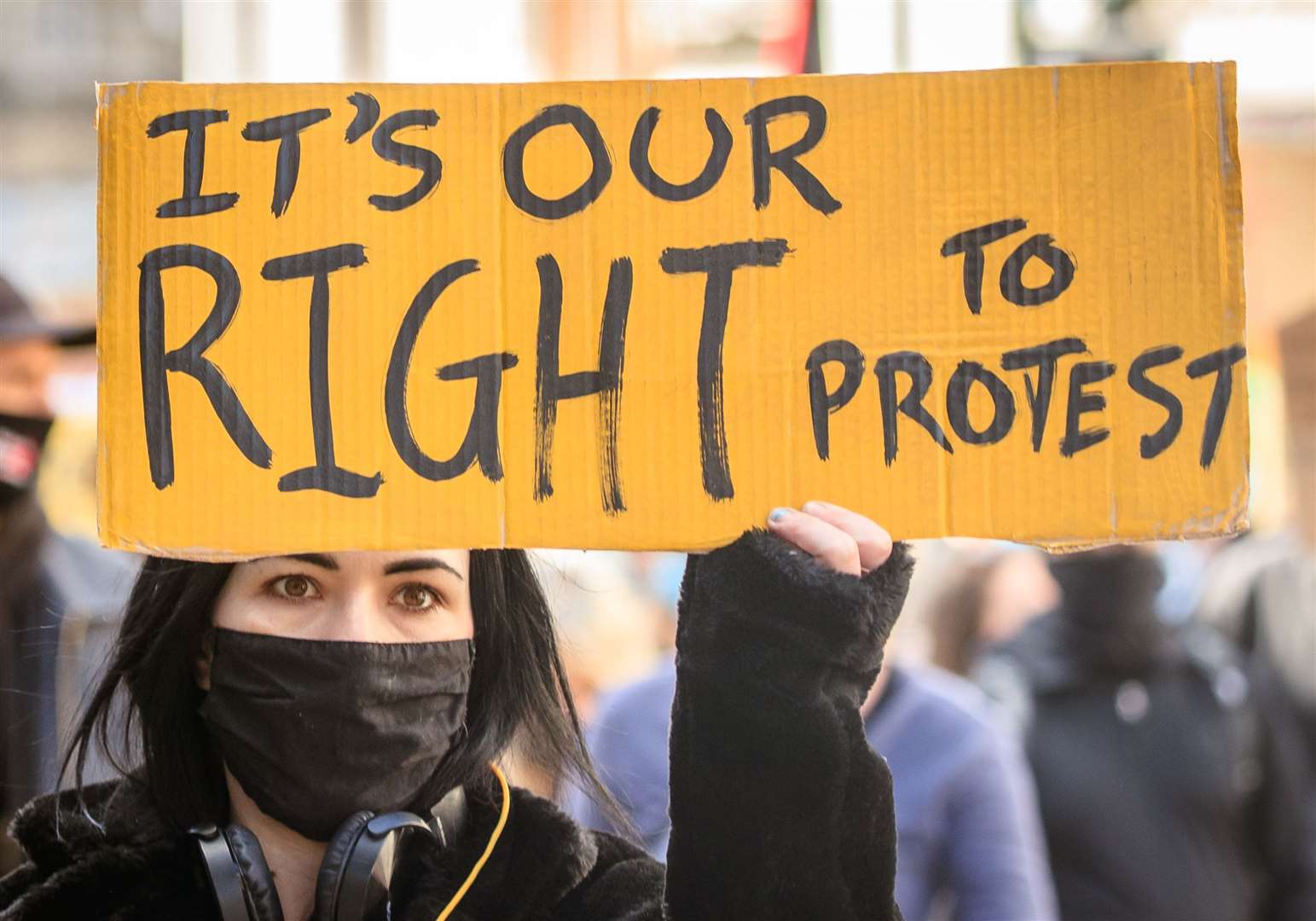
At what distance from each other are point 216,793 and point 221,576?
289mm

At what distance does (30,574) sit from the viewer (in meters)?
3.82

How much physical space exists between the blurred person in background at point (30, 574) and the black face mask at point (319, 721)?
4.54 ft

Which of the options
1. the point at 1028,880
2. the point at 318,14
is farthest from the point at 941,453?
the point at 318,14

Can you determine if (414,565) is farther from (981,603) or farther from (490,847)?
(981,603)

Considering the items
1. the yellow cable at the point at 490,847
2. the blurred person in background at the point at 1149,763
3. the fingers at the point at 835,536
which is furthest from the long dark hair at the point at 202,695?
the blurred person in background at the point at 1149,763

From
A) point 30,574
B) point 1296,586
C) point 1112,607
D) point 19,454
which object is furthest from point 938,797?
point 1296,586

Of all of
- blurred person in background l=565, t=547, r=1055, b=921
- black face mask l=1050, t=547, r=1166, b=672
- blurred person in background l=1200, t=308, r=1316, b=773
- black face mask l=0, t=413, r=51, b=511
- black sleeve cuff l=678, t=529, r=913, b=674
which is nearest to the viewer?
black sleeve cuff l=678, t=529, r=913, b=674

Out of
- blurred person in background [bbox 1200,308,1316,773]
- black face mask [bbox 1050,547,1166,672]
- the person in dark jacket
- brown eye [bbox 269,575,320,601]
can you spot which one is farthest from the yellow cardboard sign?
blurred person in background [bbox 1200,308,1316,773]

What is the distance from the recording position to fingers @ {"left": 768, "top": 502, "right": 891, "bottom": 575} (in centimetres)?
184

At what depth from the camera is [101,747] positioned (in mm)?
2137

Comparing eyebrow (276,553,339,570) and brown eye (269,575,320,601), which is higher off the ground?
eyebrow (276,553,339,570)

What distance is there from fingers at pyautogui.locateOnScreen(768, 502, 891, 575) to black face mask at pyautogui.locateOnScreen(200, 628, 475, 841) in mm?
504

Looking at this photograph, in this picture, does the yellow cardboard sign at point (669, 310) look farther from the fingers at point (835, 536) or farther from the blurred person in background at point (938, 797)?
the blurred person in background at point (938, 797)

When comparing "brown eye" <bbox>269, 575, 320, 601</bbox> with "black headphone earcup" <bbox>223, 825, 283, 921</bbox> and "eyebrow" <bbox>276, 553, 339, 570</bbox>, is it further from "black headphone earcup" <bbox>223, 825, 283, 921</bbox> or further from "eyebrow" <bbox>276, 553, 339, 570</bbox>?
"black headphone earcup" <bbox>223, 825, 283, 921</bbox>
